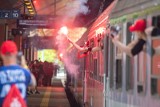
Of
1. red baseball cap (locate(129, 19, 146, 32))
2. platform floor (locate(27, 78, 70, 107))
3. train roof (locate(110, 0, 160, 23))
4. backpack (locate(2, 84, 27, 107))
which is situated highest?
train roof (locate(110, 0, 160, 23))

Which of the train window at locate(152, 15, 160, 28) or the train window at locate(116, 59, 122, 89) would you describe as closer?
the train window at locate(152, 15, 160, 28)

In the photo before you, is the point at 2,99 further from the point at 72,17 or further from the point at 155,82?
the point at 72,17

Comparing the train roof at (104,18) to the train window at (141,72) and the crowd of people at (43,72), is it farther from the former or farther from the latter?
the crowd of people at (43,72)

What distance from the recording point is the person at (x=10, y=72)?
17.2 feet

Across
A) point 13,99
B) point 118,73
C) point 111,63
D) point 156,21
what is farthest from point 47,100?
point 156,21

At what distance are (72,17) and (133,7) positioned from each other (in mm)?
18318

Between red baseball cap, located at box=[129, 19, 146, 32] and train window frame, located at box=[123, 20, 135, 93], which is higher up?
red baseball cap, located at box=[129, 19, 146, 32]

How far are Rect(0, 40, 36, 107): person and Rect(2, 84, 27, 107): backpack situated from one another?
5 centimetres

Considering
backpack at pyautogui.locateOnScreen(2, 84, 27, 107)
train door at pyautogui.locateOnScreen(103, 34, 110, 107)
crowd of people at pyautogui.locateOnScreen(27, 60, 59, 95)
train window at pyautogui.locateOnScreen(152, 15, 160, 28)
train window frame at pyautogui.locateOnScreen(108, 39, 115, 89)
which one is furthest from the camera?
crowd of people at pyautogui.locateOnScreen(27, 60, 59, 95)

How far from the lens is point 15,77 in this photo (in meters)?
5.35

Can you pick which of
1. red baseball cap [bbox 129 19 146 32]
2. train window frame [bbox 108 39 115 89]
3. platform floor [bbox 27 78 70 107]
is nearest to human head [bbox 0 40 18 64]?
red baseball cap [bbox 129 19 146 32]

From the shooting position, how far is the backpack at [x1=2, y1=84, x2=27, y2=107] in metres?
5.27

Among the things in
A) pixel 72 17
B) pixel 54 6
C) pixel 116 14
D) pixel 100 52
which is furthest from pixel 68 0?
pixel 116 14

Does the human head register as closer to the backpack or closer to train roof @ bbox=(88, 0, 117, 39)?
the backpack
